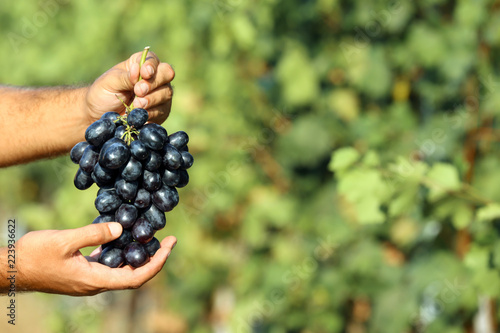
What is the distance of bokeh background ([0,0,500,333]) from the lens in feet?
8.01

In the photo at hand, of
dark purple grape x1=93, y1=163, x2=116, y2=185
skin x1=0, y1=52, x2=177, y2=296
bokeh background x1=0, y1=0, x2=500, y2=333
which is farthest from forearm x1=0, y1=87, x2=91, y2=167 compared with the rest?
bokeh background x1=0, y1=0, x2=500, y2=333

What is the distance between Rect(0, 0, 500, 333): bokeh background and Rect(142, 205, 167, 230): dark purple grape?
2.65ft

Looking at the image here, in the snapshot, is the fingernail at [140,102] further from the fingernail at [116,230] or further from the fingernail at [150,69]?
the fingernail at [116,230]

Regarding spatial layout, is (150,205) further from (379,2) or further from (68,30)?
(68,30)

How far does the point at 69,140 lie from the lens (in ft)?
6.78

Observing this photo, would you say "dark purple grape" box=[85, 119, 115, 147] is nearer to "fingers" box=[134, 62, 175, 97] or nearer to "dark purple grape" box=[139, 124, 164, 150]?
"dark purple grape" box=[139, 124, 164, 150]

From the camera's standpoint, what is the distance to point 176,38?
373 centimetres

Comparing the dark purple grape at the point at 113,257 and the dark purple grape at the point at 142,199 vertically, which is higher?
the dark purple grape at the point at 142,199

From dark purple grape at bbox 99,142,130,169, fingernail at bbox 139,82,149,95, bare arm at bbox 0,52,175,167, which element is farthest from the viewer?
bare arm at bbox 0,52,175,167

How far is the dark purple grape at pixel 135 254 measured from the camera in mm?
1446

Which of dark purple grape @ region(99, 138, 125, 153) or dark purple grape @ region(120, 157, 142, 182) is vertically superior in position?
dark purple grape @ region(99, 138, 125, 153)

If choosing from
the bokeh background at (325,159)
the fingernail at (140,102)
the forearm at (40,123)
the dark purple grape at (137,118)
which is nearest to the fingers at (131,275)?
the dark purple grape at (137,118)

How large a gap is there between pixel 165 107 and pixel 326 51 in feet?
4.45

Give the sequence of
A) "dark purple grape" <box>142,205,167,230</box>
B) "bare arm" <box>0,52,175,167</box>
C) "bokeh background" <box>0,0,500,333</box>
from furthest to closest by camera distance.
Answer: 1. "bokeh background" <box>0,0,500,333</box>
2. "bare arm" <box>0,52,175,167</box>
3. "dark purple grape" <box>142,205,167,230</box>
